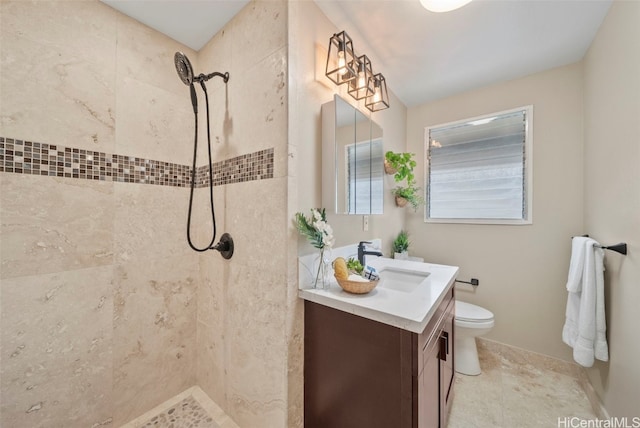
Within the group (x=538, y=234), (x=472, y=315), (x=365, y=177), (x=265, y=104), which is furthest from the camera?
(x=538, y=234)

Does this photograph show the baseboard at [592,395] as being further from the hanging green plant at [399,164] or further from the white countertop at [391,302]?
the hanging green plant at [399,164]

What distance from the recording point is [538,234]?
6.47 ft

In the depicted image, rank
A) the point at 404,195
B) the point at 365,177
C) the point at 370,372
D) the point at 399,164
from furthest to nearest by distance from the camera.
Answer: the point at 404,195, the point at 399,164, the point at 365,177, the point at 370,372

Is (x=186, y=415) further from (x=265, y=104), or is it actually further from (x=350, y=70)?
(x=350, y=70)

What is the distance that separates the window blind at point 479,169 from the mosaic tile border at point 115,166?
6.48ft

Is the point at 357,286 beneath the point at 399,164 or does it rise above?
beneath

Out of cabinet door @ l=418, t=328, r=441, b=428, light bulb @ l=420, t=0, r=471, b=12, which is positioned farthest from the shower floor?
light bulb @ l=420, t=0, r=471, b=12

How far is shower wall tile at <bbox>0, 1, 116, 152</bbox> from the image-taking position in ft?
3.19

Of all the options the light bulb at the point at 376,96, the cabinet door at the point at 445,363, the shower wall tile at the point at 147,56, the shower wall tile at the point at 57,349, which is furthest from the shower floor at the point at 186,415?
the light bulb at the point at 376,96

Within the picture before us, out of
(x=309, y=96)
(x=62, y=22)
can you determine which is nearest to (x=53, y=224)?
(x=62, y=22)

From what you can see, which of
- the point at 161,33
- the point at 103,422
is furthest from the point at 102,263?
the point at 161,33

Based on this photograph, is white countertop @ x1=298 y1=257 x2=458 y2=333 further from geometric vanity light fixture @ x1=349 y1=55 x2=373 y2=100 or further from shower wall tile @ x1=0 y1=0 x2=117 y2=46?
shower wall tile @ x1=0 y1=0 x2=117 y2=46

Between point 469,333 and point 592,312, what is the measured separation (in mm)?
697

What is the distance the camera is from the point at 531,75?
198cm
